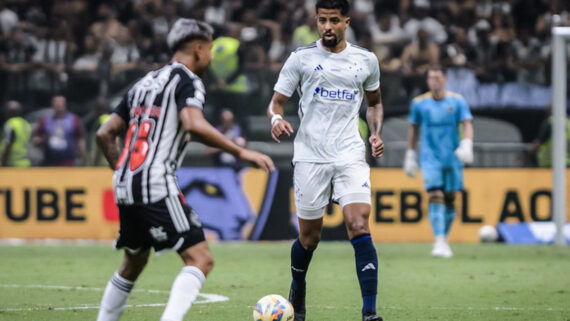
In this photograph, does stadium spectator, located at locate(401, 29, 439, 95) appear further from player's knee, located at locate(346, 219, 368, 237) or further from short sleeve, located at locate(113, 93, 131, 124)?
short sleeve, located at locate(113, 93, 131, 124)

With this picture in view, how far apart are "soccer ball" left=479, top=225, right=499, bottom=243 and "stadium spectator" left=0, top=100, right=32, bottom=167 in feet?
23.5

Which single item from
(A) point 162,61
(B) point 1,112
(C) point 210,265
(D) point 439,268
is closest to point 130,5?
(A) point 162,61

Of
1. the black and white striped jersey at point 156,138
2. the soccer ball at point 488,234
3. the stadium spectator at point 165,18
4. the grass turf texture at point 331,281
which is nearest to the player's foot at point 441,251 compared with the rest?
the grass turf texture at point 331,281

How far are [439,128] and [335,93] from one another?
6387 millimetres

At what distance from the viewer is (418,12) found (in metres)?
18.9

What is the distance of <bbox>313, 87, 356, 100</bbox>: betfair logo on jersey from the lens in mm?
7648

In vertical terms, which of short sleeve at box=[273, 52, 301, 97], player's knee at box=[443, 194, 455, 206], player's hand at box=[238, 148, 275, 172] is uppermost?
short sleeve at box=[273, 52, 301, 97]

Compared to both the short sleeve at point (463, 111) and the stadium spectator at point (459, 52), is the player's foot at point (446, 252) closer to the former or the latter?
the short sleeve at point (463, 111)

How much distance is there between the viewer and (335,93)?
7652 millimetres

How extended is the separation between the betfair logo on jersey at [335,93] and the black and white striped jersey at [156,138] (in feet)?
6.47

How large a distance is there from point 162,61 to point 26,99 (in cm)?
229

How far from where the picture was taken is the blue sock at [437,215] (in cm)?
1355

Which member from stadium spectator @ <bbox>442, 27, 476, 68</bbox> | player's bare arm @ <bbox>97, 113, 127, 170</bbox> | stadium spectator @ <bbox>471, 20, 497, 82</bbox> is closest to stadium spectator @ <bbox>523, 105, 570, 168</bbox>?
stadium spectator @ <bbox>471, 20, 497, 82</bbox>

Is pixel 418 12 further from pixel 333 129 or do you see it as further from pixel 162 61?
pixel 333 129
